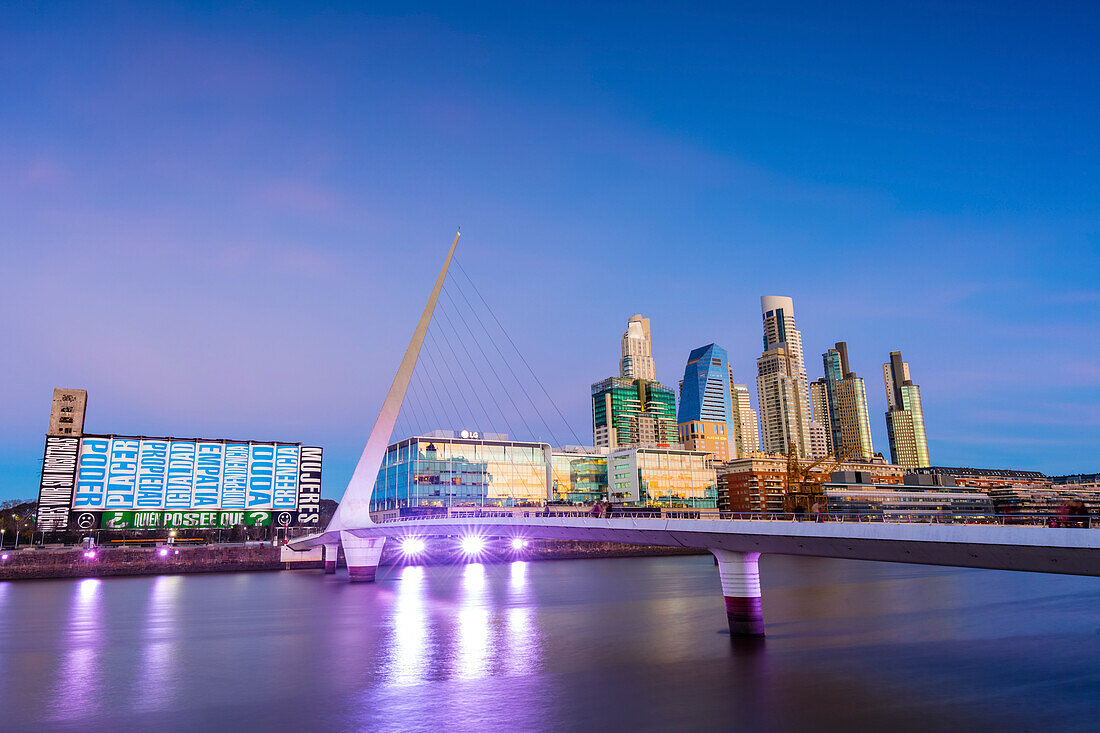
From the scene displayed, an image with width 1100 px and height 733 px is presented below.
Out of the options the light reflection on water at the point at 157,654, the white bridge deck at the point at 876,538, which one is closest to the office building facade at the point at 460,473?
the light reflection on water at the point at 157,654

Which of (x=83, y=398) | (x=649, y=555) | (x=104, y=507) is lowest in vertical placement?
(x=649, y=555)

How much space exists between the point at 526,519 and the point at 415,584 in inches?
1393

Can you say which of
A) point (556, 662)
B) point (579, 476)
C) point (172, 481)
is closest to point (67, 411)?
point (172, 481)

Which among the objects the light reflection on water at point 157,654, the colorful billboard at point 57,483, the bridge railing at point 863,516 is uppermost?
the colorful billboard at point 57,483

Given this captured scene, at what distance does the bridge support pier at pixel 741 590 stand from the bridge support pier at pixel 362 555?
149ft

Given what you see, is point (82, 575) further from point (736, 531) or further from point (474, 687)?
point (736, 531)

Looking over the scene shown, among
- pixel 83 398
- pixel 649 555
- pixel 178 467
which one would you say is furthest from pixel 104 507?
pixel 649 555

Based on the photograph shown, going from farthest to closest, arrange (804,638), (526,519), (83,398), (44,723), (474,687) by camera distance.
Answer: (83,398)
(526,519)
(804,638)
(474,687)
(44,723)

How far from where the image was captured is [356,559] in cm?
7375

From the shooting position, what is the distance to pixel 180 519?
98500 millimetres

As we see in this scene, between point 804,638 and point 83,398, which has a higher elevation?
point 83,398

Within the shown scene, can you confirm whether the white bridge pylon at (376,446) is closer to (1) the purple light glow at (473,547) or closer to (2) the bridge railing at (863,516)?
(2) the bridge railing at (863,516)

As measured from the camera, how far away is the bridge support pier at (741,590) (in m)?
34.6

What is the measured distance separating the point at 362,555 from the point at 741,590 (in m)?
48.6
